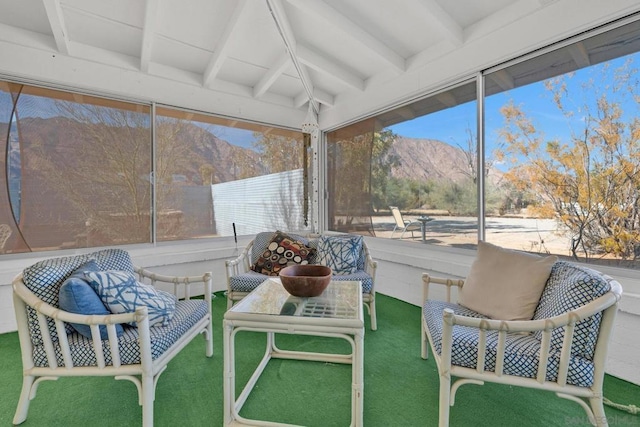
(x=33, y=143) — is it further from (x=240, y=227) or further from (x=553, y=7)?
(x=553, y=7)

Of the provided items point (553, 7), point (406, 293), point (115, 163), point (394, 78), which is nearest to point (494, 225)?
point (406, 293)

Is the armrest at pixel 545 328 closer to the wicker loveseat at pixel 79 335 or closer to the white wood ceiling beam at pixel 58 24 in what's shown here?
the wicker loveseat at pixel 79 335

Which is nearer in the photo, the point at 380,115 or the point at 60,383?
the point at 60,383

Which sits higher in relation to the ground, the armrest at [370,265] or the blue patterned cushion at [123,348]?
the armrest at [370,265]

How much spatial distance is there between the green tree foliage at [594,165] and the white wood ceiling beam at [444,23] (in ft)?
2.69

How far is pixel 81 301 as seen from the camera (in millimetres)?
1361

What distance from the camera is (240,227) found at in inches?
157

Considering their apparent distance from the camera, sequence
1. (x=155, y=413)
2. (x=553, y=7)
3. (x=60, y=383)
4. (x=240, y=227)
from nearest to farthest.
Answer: (x=155, y=413)
(x=60, y=383)
(x=553, y=7)
(x=240, y=227)

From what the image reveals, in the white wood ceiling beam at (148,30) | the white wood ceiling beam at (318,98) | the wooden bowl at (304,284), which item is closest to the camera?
the wooden bowl at (304,284)

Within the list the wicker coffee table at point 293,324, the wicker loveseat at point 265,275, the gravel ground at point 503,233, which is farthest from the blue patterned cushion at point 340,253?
the wicker coffee table at point 293,324

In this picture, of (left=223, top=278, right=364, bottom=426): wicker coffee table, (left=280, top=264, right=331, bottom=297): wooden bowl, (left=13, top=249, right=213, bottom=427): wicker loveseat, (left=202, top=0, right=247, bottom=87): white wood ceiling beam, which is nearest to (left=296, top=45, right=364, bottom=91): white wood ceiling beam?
(left=202, top=0, right=247, bottom=87): white wood ceiling beam

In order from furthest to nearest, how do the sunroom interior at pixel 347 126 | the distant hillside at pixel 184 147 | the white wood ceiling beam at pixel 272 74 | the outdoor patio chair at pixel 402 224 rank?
the outdoor patio chair at pixel 402 224 < the white wood ceiling beam at pixel 272 74 < the distant hillside at pixel 184 147 < the sunroom interior at pixel 347 126

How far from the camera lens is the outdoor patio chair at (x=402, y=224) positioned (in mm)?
3232

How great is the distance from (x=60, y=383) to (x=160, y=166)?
220 centimetres
